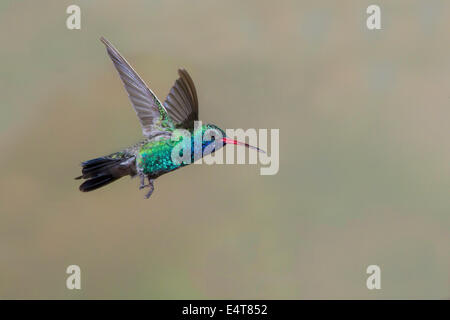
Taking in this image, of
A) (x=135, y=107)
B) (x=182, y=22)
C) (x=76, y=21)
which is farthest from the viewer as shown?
(x=182, y=22)

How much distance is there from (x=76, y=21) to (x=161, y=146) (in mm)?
685

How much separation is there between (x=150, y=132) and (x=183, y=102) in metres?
0.20

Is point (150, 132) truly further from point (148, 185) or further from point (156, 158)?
point (148, 185)

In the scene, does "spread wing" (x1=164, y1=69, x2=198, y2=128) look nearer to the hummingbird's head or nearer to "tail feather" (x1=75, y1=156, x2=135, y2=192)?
the hummingbird's head

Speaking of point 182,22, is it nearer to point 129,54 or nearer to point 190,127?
point 129,54

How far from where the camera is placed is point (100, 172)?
1.59 meters

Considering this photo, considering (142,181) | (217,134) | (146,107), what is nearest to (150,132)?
(146,107)

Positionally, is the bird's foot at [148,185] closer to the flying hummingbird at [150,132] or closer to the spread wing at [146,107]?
the flying hummingbird at [150,132]

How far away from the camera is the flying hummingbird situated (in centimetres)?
157

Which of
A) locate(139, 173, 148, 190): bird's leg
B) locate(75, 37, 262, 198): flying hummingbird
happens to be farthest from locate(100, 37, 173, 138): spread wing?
locate(139, 173, 148, 190): bird's leg

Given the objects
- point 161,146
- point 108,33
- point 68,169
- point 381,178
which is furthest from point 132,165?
point 381,178

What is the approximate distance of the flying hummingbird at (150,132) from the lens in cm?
157

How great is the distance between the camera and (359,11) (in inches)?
143

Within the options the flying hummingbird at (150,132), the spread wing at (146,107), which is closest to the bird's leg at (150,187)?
the flying hummingbird at (150,132)
